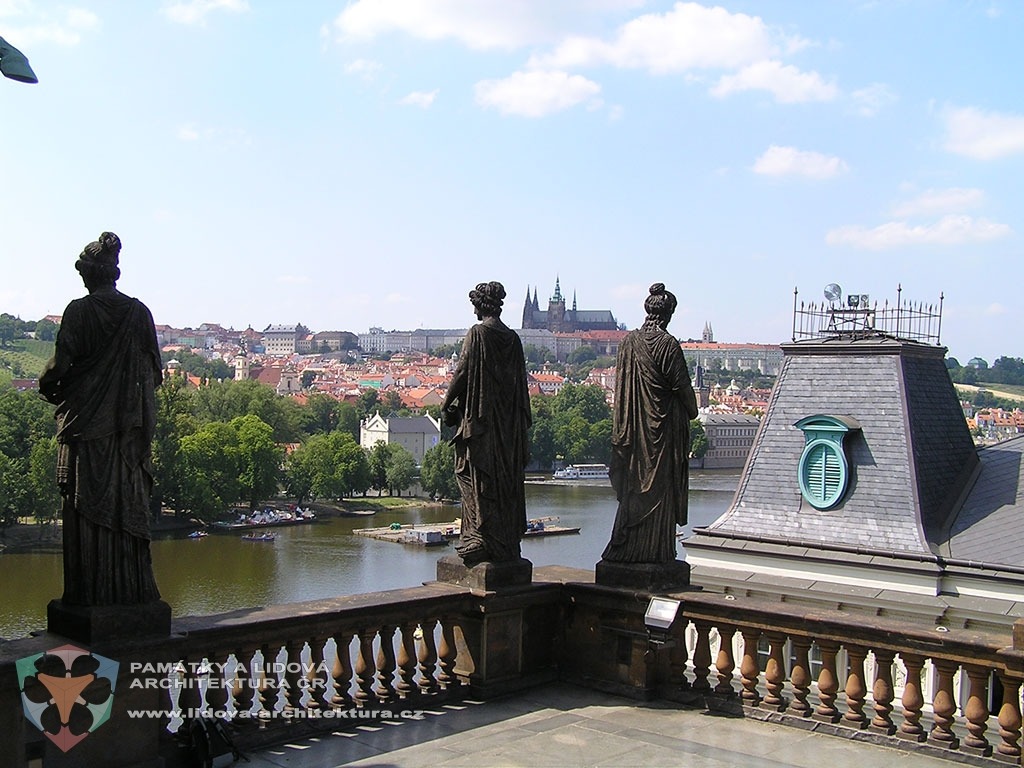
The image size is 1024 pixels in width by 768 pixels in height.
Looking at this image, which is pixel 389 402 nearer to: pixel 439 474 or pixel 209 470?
pixel 439 474

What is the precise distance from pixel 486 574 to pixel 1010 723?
10.3ft

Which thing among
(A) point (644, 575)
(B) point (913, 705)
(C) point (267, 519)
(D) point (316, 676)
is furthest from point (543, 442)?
(B) point (913, 705)

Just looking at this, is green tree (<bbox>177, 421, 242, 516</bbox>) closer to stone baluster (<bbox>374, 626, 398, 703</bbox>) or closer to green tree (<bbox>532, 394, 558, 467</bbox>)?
green tree (<bbox>532, 394, 558, 467</bbox>)

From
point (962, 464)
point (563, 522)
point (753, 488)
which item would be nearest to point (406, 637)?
point (753, 488)

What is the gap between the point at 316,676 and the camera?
245 inches

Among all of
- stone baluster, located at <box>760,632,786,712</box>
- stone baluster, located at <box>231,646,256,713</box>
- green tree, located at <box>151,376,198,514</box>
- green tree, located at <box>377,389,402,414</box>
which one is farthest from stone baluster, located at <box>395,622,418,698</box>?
green tree, located at <box>377,389,402,414</box>

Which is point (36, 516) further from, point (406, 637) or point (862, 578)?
point (406, 637)

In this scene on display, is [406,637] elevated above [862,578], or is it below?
above

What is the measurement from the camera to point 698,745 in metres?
6.13

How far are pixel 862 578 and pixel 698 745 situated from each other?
12261 mm

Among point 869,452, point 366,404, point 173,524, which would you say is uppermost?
point 869,452

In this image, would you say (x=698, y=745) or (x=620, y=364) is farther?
(x=620, y=364)

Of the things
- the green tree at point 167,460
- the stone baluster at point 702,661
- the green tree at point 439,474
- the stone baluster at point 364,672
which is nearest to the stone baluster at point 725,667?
the stone baluster at point 702,661

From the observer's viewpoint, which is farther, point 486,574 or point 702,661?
point 486,574
